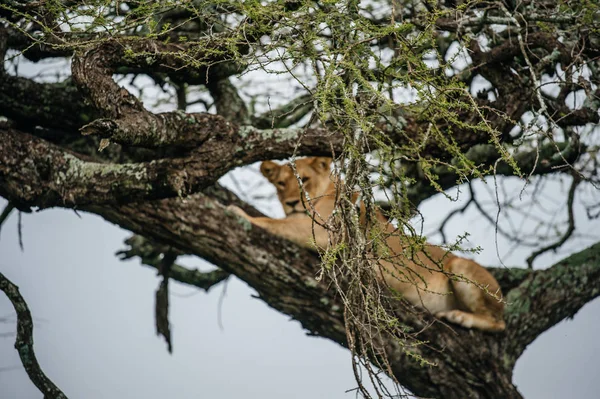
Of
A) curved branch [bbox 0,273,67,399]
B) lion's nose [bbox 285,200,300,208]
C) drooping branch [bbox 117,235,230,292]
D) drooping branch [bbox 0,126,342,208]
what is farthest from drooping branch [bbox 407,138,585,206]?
curved branch [bbox 0,273,67,399]

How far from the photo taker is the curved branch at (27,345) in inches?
165

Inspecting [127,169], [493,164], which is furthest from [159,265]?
[493,164]

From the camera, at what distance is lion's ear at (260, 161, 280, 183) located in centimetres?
638

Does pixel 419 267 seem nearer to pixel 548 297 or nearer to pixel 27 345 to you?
pixel 548 297

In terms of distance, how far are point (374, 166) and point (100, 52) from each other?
5.75 ft

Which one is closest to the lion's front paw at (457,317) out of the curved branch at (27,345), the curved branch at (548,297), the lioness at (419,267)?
the lioness at (419,267)

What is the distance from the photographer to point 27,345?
4.25 m

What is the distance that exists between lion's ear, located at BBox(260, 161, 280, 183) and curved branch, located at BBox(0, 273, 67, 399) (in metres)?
2.56

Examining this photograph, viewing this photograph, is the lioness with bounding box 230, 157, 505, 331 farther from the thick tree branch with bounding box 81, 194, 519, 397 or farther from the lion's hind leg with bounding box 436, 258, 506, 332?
the thick tree branch with bounding box 81, 194, 519, 397

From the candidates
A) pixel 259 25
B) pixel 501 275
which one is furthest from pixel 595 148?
pixel 259 25

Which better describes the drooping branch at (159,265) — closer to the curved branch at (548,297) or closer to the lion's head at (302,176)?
Result: the lion's head at (302,176)

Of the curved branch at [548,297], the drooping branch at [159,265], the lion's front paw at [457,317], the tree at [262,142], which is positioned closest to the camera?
the tree at [262,142]

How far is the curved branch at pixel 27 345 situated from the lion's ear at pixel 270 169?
8.39ft

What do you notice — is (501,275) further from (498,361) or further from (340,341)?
(340,341)
